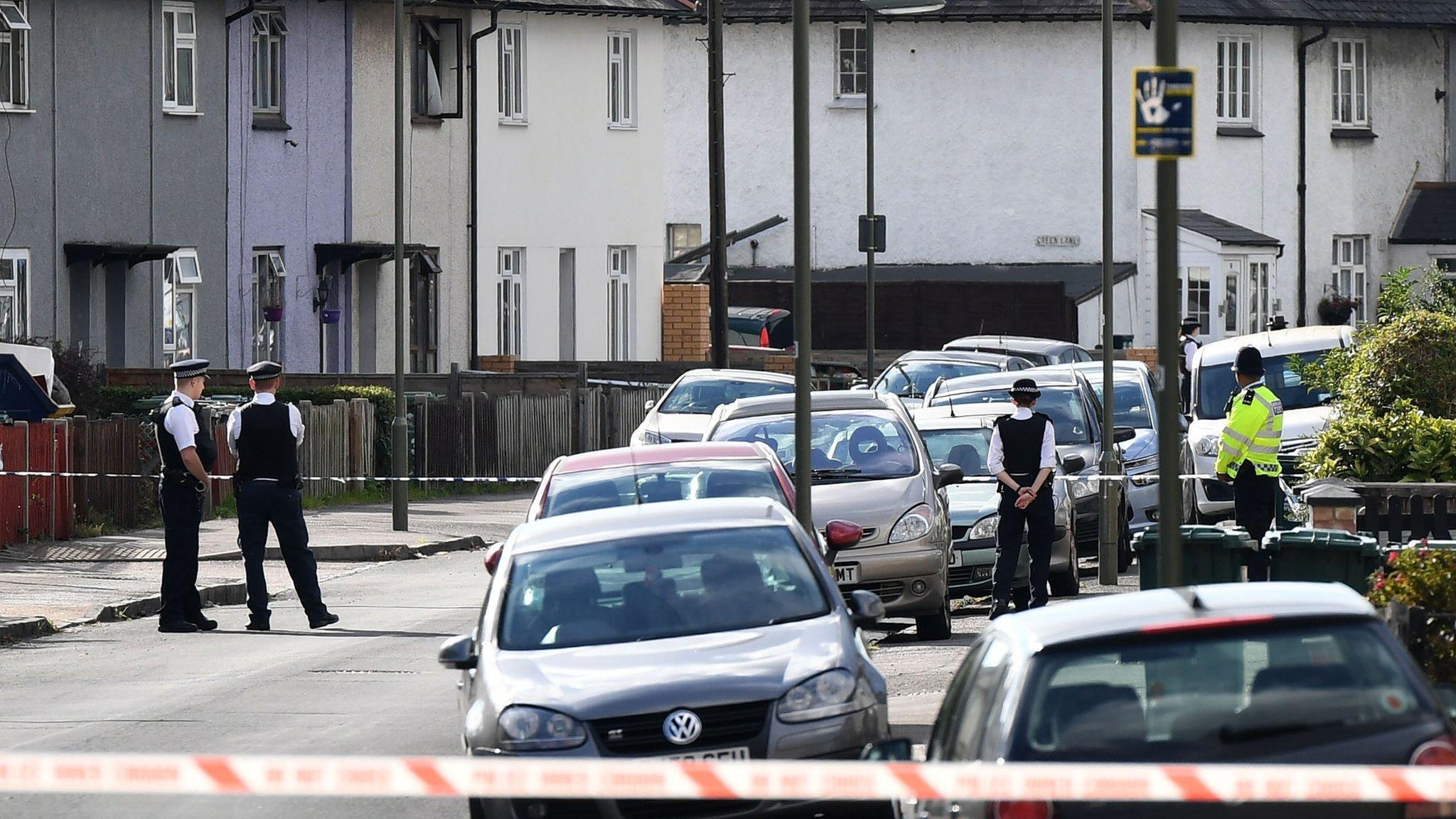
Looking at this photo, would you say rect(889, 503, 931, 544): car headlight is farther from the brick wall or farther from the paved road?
the brick wall

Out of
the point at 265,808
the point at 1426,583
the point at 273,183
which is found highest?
the point at 273,183

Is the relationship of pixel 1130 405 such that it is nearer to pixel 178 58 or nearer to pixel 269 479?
pixel 269 479

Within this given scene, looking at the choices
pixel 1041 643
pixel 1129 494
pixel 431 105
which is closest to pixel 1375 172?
pixel 431 105

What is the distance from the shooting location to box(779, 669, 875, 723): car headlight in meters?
8.55


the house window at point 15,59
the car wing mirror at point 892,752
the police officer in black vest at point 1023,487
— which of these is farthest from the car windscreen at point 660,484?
the house window at point 15,59

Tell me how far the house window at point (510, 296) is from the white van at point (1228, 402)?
17.2m

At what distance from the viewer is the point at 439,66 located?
3891 cm

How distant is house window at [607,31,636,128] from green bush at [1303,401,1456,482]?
92.3ft

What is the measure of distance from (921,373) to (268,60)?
42.0 feet

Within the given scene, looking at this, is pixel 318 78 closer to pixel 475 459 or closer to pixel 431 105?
pixel 431 105

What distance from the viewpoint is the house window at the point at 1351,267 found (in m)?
49.3

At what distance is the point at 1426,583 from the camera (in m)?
9.52

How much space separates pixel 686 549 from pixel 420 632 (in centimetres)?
663

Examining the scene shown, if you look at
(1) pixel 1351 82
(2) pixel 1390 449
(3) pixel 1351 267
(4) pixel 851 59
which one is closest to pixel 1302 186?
(3) pixel 1351 267
